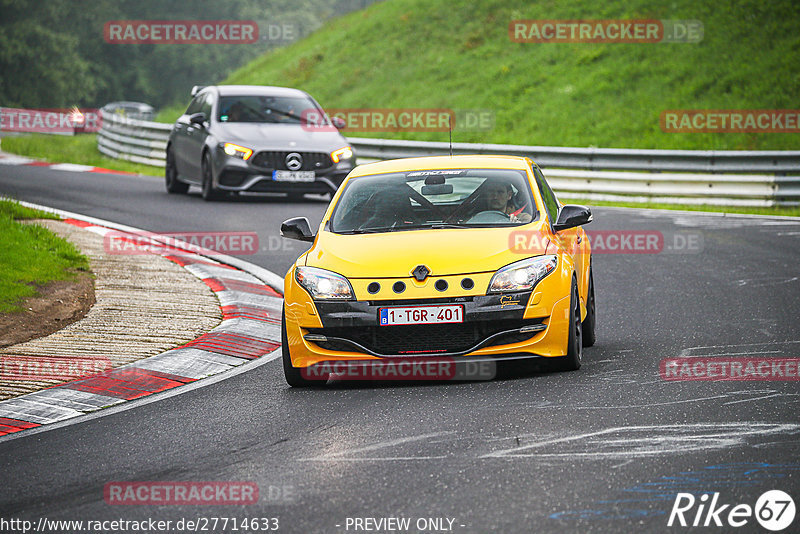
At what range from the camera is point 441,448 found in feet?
20.4

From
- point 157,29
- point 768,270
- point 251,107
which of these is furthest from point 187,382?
point 157,29

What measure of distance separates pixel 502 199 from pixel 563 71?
26046 millimetres

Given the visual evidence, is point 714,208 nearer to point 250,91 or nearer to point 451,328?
point 250,91

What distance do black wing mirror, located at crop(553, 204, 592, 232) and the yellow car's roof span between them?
2.38ft

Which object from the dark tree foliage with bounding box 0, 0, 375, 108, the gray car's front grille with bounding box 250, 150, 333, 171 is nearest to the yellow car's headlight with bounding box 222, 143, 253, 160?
the gray car's front grille with bounding box 250, 150, 333, 171

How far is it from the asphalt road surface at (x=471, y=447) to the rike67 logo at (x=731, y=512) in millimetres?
26

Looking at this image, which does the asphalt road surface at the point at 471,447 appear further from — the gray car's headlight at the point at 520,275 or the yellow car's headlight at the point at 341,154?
the yellow car's headlight at the point at 341,154

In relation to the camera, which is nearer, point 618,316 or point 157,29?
point 618,316

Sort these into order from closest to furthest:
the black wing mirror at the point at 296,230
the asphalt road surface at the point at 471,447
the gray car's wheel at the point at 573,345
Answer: the asphalt road surface at the point at 471,447
the gray car's wheel at the point at 573,345
the black wing mirror at the point at 296,230

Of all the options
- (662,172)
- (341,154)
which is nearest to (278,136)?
(341,154)

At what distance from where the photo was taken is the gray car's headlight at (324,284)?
7.91 meters

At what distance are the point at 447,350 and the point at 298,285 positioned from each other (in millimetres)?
1106

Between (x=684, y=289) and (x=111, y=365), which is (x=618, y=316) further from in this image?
(x=111, y=365)

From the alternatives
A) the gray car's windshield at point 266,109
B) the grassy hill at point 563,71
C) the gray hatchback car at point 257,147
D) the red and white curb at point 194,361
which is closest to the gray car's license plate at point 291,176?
the gray hatchback car at point 257,147
